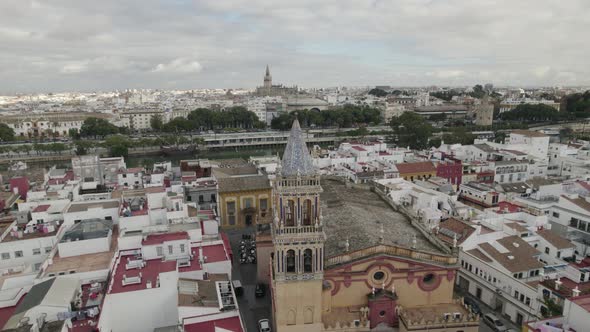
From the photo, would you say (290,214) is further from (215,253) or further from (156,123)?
(156,123)

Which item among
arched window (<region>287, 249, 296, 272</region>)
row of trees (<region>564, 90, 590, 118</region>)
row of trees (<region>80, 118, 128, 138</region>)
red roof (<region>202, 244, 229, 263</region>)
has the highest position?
row of trees (<region>564, 90, 590, 118</region>)

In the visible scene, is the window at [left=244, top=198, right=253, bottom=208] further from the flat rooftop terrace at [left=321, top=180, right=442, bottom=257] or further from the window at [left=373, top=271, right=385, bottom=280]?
the window at [left=373, top=271, right=385, bottom=280]

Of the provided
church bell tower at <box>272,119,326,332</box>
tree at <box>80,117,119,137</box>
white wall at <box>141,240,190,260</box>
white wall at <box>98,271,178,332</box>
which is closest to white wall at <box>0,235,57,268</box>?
white wall at <box>141,240,190,260</box>

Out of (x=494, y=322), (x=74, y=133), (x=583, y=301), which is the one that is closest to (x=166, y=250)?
(x=494, y=322)

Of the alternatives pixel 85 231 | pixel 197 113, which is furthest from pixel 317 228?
pixel 197 113

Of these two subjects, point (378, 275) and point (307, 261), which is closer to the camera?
point (307, 261)
